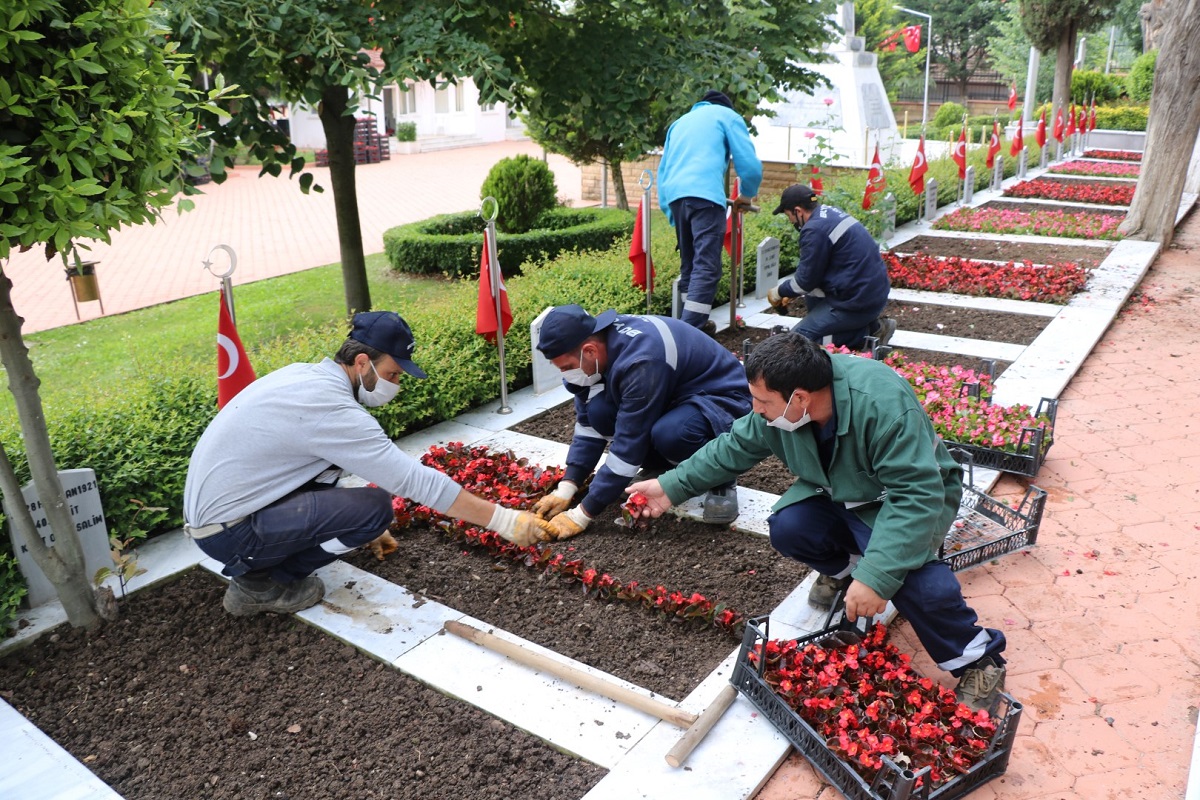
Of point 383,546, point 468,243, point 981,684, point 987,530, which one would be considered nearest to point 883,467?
point 981,684

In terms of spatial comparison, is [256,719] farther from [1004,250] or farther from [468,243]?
[1004,250]

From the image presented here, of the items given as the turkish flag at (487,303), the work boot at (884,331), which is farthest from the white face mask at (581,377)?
the work boot at (884,331)

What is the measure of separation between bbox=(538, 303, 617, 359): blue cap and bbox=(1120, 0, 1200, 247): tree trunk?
32.7 ft

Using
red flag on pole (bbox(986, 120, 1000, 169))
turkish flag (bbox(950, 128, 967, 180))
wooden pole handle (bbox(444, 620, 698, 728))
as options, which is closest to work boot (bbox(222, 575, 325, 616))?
wooden pole handle (bbox(444, 620, 698, 728))

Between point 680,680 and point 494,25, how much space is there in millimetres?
5352

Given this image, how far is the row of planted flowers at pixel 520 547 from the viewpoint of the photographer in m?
3.87

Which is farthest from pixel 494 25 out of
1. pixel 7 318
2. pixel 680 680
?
pixel 680 680

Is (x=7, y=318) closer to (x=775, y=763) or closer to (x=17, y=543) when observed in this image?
(x=17, y=543)

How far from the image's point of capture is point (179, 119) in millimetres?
3447

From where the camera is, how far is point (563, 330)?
4.18 m

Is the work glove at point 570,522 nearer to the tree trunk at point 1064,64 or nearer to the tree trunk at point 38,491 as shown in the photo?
the tree trunk at point 38,491

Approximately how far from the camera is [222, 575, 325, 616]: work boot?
13.0ft

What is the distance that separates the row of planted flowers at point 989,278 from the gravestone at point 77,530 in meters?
7.83

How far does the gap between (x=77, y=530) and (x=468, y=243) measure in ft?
28.5
